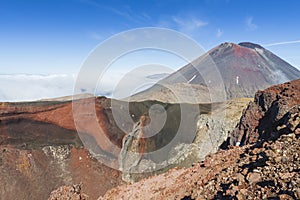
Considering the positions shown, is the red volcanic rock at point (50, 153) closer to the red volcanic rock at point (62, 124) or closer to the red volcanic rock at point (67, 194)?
the red volcanic rock at point (62, 124)

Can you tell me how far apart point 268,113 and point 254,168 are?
6626 mm

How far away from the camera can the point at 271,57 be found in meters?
115

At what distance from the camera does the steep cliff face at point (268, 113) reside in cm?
1158

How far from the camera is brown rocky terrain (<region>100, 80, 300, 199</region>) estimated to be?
6480 millimetres

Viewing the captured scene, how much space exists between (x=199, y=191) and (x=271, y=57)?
11762 centimetres

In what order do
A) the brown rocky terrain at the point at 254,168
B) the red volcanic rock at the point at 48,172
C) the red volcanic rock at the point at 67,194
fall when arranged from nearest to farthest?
1. the brown rocky terrain at the point at 254,168
2. the red volcanic rock at the point at 67,194
3. the red volcanic rock at the point at 48,172

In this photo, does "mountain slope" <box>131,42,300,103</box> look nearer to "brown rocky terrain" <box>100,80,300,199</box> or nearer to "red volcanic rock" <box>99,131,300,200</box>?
"brown rocky terrain" <box>100,80,300,199</box>

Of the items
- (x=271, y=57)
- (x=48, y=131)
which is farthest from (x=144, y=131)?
(x=271, y=57)

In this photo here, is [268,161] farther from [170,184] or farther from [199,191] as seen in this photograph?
[170,184]

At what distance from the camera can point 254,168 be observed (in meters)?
7.72

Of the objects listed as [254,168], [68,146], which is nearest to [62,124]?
[68,146]

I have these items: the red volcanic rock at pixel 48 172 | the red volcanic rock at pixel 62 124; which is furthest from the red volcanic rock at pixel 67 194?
the red volcanic rock at pixel 62 124

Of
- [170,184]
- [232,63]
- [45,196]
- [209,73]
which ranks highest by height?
[232,63]

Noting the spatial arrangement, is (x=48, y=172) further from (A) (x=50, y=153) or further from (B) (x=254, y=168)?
(B) (x=254, y=168)
